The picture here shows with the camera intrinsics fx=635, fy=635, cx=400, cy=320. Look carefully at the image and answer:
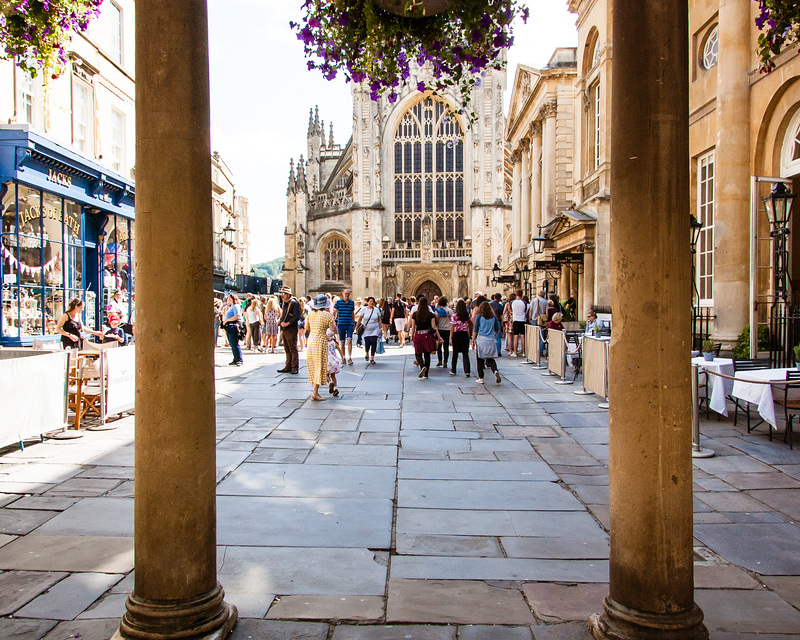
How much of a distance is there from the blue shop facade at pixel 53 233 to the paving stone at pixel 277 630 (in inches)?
325

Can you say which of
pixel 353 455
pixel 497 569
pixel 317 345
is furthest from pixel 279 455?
pixel 317 345

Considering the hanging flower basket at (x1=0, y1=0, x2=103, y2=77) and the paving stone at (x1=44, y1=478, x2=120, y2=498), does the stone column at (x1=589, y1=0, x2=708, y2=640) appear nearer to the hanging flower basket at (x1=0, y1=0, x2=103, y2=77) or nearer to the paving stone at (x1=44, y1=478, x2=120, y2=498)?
the paving stone at (x1=44, y1=478, x2=120, y2=498)

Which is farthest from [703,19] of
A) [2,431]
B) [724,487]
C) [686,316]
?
[2,431]

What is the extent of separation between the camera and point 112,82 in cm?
1591

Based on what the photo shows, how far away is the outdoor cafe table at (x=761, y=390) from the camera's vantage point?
6531 millimetres

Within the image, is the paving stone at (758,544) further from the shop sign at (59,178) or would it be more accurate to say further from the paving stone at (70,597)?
the shop sign at (59,178)

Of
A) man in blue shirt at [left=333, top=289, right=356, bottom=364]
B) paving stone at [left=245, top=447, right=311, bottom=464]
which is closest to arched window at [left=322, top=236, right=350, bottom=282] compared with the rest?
man in blue shirt at [left=333, top=289, right=356, bottom=364]

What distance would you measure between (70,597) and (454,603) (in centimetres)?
193

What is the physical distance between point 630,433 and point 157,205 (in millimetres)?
2158

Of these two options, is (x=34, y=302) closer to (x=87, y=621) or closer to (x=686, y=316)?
(x=87, y=621)

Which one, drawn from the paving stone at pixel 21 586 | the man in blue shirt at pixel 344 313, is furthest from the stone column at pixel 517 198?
the paving stone at pixel 21 586

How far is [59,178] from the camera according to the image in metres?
10.9

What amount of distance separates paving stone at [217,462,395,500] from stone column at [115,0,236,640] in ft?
7.73

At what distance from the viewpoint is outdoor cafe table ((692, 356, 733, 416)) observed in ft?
24.9
